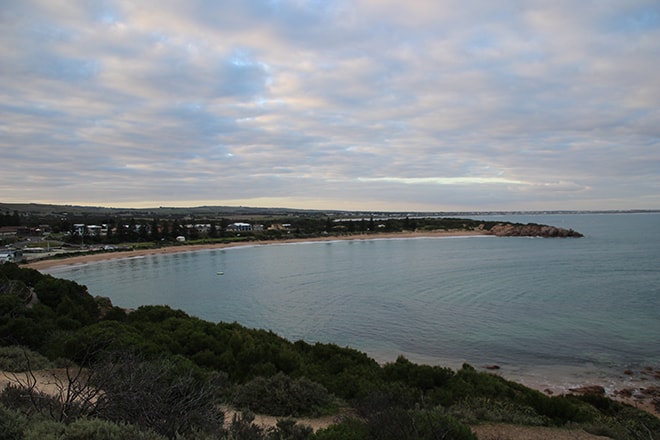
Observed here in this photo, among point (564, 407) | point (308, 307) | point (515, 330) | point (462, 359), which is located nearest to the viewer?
point (564, 407)

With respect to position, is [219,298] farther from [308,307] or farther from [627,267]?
[627,267]

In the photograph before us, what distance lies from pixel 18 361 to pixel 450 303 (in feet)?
77.7

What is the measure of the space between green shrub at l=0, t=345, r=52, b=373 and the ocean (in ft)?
37.4

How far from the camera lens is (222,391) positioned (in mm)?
8508

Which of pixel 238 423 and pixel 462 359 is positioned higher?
pixel 238 423

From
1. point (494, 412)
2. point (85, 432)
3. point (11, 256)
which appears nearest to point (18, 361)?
point (85, 432)

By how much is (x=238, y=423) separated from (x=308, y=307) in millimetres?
21740

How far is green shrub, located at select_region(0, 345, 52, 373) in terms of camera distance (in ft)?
28.9

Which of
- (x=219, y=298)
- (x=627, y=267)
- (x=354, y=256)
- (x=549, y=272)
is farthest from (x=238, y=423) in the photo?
(x=354, y=256)

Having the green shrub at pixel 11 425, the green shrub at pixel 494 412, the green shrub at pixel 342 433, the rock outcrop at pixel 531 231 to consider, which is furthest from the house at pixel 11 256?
the rock outcrop at pixel 531 231

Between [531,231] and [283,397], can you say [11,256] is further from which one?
[531,231]

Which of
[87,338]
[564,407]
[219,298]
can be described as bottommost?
[219,298]

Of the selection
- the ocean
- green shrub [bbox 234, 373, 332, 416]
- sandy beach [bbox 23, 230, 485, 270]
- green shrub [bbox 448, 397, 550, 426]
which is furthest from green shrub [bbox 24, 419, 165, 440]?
sandy beach [bbox 23, 230, 485, 270]

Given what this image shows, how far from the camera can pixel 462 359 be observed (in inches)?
680
